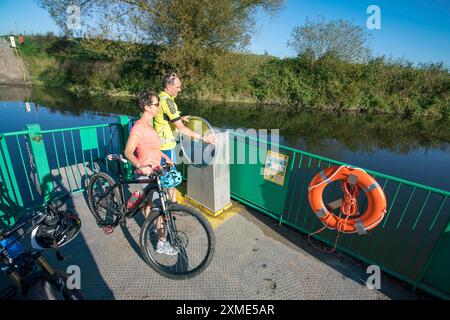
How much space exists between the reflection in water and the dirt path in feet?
44.5

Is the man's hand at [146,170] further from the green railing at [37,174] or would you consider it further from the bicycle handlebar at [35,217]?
the green railing at [37,174]

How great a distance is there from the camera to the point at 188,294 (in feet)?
7.56

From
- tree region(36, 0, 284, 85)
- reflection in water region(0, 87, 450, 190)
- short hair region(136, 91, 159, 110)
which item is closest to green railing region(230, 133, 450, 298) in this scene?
short hair region(136, 91, 159, 110)

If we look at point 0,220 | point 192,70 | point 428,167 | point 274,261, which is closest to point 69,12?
point 192,70

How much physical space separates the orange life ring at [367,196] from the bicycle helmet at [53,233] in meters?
2.70

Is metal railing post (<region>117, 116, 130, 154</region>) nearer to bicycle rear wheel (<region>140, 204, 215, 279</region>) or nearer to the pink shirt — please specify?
the pink shirt

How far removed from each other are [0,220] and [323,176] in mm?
4139

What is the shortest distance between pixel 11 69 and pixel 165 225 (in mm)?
34002

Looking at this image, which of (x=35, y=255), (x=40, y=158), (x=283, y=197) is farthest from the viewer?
(x=283, y=197)

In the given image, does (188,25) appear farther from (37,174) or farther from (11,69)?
(11,69)

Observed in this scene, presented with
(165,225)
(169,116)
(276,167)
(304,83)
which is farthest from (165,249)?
(304,83)

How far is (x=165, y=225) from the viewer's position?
246cm

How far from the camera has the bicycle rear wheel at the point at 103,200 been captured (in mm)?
2957

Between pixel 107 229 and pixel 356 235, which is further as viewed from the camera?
pixel 356 235
